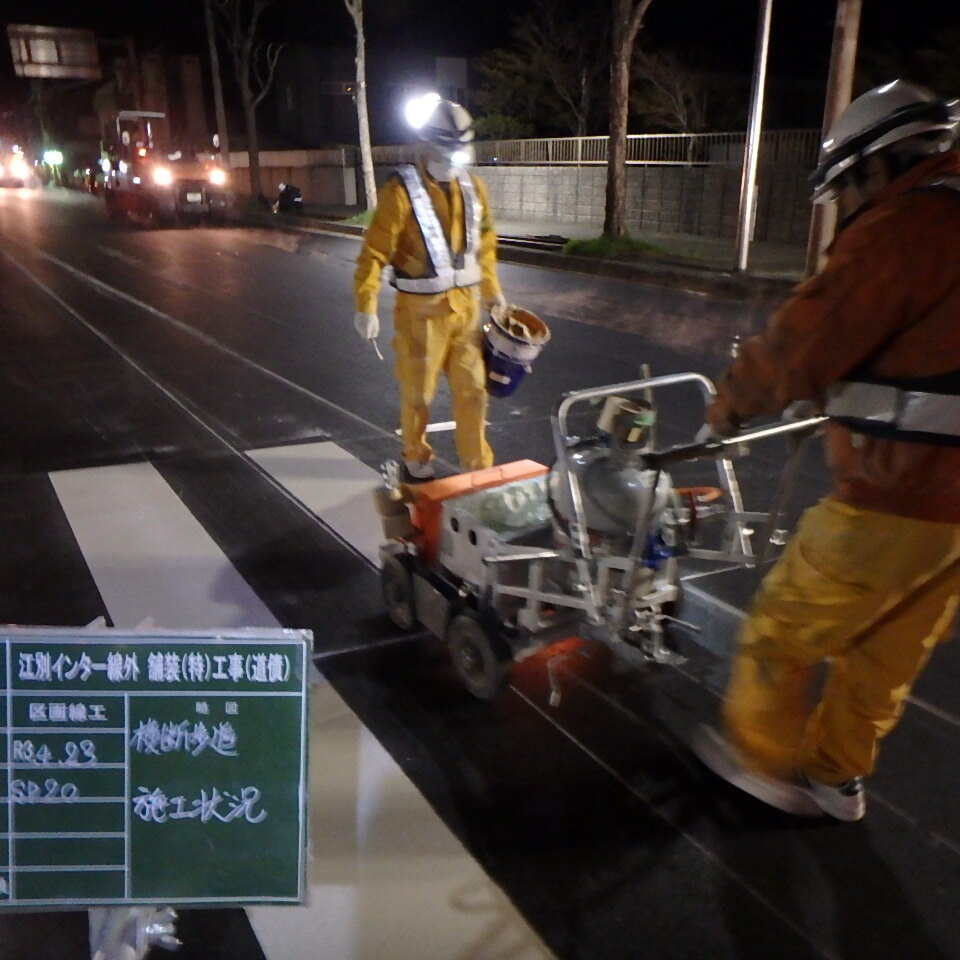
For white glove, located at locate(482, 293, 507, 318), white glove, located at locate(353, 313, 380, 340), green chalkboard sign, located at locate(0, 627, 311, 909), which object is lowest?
green chalkboard sign, located at locate(0, 627, 311, 909)

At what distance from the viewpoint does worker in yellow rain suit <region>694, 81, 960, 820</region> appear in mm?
2242

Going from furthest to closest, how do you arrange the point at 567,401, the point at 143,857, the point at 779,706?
the point at 567,401 → the point at 779,706 → the point at 143,857

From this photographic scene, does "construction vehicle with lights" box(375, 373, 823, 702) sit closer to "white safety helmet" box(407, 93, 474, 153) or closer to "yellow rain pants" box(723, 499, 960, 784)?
"yellow rain pants" box(723, 499, 960, 784)

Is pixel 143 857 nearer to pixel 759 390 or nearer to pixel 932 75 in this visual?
pixel 759 390

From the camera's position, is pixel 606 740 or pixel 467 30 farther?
pixel 467 30

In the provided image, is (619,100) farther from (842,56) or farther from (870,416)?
→ (870,416)

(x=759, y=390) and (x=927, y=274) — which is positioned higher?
(x=927, y=274)

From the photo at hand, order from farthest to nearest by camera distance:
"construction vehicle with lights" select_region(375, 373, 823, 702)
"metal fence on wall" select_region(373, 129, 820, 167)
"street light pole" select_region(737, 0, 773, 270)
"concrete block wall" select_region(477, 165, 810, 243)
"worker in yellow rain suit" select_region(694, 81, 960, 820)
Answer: "metal fence on wall" select_region(373, 129, 820, 167) < "concrete block wall" select_region(477, 165, 810, 243) < "street light pole" select_region(737, 0, 773, 270) < "construction vehicle with lights" select_region(375, 373, 823, 702) < "worker in yellow rain suit" select_region(694, 81, 960, 820)

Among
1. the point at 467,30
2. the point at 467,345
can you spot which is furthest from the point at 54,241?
the point at 467,30

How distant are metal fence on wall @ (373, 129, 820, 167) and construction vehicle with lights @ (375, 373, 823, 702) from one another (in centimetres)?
1304

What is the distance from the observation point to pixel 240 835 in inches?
86.4

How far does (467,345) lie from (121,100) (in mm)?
53134

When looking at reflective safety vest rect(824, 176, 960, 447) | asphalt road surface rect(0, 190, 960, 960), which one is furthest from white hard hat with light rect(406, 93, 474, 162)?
reflective safety vest rect(824, 176, 960, 447)

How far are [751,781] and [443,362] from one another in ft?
9.26
